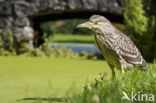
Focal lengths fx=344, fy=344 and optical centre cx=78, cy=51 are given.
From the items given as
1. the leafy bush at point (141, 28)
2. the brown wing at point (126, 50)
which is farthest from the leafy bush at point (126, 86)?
the leafy bush at point (141, 28)

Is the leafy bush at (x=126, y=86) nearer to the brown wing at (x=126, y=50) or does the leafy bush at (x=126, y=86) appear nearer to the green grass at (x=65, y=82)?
the green grass at (x=65, y=82)

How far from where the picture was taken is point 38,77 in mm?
6441

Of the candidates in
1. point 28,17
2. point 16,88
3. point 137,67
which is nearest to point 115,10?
point 28,17

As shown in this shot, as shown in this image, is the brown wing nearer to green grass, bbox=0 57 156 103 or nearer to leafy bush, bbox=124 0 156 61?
green grass, bbox=0 57 156 103

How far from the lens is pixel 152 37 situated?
974 centimetres

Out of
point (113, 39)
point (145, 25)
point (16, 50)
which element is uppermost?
point (113, 39)

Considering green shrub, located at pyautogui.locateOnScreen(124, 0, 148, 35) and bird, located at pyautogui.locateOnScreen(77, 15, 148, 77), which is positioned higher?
bird, located at pyautogui.locateOnScreen(77, 15, 148, 77)

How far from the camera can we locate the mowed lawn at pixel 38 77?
4699mm

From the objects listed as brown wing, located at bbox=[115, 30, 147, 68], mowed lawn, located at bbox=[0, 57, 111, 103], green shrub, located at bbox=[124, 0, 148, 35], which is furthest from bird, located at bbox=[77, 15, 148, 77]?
green shrub, located at bbox=[124, 0, 148, 35]

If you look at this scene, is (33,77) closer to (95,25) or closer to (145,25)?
(95,25)

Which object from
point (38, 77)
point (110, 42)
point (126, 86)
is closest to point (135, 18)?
point (38, 77)

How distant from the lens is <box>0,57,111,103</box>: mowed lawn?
4.70 metres

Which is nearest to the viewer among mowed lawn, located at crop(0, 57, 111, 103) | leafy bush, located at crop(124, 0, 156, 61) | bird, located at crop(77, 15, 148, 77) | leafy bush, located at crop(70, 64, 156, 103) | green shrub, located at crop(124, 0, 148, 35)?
leafy bush, located at crop(70, 64, 156, 103)

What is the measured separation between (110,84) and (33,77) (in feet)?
10.5
